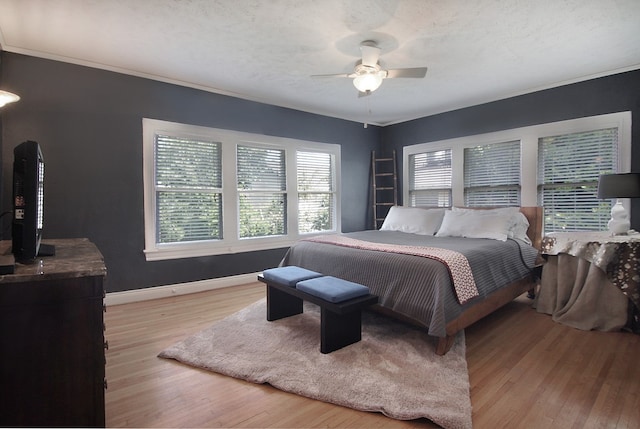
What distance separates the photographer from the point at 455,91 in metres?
4.28

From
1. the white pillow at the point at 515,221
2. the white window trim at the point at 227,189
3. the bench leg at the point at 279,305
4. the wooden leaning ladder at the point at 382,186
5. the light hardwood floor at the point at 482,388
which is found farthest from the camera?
the wooden leaning ladder at the point at 382,186

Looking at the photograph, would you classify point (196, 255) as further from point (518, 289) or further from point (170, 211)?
point (518, 289)

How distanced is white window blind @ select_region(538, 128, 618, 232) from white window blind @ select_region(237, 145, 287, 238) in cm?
351

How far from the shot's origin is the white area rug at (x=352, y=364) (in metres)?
1.79

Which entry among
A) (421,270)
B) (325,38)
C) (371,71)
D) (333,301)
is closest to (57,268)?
(333,301)

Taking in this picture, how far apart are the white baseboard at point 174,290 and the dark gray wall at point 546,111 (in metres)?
3.67

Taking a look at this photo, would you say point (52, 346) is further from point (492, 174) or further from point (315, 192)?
point (492, 174)

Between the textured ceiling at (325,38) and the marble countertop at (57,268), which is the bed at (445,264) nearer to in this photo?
the textured ceiling at (325,38)

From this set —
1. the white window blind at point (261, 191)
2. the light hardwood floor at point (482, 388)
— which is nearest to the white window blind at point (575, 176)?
the light hardwood floor at point (482, 388)

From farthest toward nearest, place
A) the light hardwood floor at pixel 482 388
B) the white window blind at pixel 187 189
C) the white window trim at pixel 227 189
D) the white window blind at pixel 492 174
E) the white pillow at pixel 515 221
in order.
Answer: the white window blind at pixel 492 174
the white window blind at pixel 187 189
the white window trim at pixel 227 189
the white pillow at pixel 515 221
the light hardwood floor at pixel 482 388

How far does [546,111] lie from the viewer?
4.10 meters

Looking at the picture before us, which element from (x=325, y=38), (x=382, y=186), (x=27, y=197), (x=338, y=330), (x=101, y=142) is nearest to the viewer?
(x=27, y=197)

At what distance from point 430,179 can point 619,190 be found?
8.66ft

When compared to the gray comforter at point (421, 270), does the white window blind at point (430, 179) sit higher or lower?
higher
